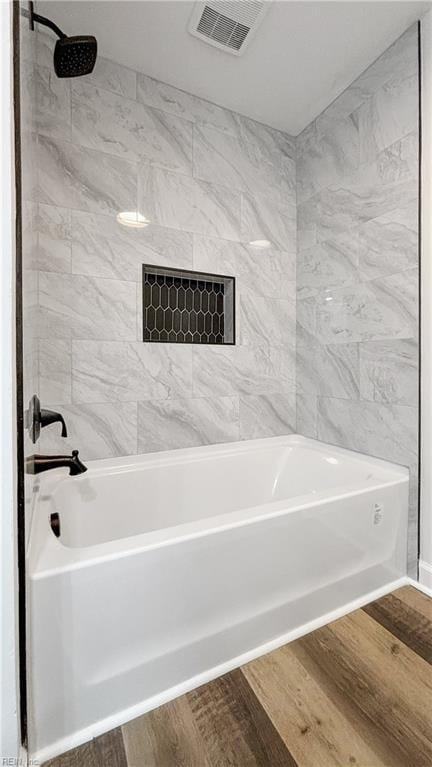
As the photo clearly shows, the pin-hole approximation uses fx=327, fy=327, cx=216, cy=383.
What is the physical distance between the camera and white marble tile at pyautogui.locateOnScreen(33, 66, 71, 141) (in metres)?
1.57

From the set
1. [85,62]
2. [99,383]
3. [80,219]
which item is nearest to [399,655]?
[99,383]

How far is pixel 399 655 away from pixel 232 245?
85.5 inches

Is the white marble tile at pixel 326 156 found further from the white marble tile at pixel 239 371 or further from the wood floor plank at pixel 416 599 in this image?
the wood floor plank at pixel 416 599

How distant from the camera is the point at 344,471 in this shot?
71.6 inches

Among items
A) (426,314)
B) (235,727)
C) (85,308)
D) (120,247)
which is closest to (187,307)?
(120,247)

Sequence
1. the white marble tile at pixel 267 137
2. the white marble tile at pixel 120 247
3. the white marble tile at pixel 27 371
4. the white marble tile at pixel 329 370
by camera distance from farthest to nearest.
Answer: the white marble tile at pixel 267 137, the white marble tile at pixel 329 370, the white marble tile at pixel 120 247, the white marble tile at pixel 27 371

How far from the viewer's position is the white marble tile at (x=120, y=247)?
1677 mm

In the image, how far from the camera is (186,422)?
6.48 ft

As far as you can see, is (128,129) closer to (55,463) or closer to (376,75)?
(376,75)

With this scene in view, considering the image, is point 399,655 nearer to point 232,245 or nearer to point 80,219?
point 232,245

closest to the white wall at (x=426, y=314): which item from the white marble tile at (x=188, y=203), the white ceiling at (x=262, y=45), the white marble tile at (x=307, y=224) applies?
the white ceiling at (x=262, y=45)

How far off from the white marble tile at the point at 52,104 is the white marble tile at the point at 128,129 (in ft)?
0.11

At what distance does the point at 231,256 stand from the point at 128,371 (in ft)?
3.27

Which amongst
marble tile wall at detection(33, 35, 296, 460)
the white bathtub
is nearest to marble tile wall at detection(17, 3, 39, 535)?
the white bathtub
